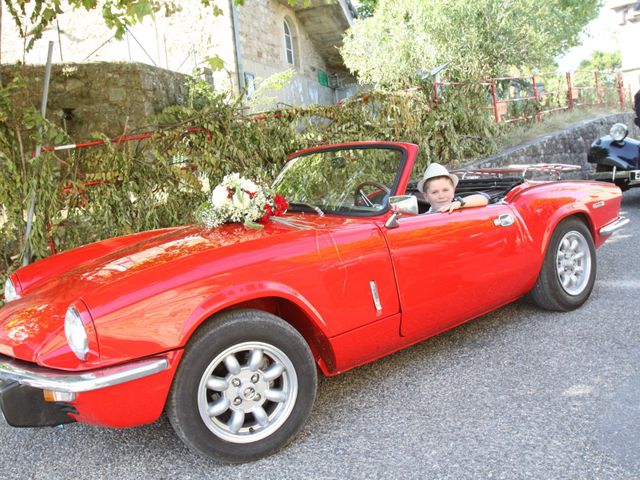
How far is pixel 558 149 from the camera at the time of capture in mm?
12680

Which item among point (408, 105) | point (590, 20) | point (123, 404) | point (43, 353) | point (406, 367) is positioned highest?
point (590, 20)

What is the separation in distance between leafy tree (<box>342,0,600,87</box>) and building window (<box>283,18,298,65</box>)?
262cm

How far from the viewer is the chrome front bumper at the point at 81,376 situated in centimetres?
214

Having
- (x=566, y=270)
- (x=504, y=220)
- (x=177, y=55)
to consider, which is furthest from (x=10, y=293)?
(x=177, y=55)

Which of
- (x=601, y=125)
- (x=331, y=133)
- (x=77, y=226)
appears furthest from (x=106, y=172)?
(x=601, y=125)

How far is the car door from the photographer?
3014mm

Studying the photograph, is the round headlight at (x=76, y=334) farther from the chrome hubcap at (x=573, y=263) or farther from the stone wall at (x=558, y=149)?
the stone wall at (x=558, y=149)

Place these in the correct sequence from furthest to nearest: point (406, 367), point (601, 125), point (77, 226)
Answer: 1. point (601, 125)
2. point (77, 226)
3. point (406, 367)

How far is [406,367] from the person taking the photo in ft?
11.2

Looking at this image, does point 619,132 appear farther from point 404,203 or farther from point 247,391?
point 247,391

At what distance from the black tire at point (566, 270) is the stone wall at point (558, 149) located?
19.1ft

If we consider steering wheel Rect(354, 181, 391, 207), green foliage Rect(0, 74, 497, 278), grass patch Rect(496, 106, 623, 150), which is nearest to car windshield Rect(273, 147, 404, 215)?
steering wheel Rect(354, 181, 391, 207)

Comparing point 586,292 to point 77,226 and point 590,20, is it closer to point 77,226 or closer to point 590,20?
point 77,226

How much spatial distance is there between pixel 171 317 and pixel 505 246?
2195mm
